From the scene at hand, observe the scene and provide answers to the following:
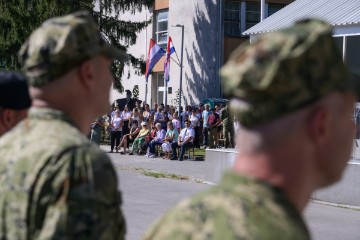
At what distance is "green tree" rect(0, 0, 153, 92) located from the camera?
111 feet

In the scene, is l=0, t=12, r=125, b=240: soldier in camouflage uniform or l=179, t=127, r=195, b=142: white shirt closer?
l=0, t=12, r=125, b=240: soldier in camouflage uniform

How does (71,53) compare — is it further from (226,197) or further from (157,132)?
(157,132)

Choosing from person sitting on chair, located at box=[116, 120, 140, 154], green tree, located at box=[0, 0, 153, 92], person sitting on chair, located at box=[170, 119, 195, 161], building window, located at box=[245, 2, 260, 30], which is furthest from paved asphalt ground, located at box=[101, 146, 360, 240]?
building window, located at box=[245, 2, 260, 30]

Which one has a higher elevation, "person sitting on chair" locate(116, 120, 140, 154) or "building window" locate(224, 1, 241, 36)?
"building window" locate(224, 1, 241, 36)

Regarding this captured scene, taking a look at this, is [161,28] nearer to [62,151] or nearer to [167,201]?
[167,201]

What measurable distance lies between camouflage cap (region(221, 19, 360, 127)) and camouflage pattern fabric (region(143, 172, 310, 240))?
172 mm

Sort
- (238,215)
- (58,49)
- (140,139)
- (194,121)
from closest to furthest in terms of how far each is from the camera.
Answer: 1. (238,215)
2. (58,49)
3. (140,139)
4. (194,121)

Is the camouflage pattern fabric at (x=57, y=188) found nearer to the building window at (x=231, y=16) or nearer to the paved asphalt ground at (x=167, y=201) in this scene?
the paved asphalt ground at (x=167, y=201)

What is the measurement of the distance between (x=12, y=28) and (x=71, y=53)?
3250 centimetres

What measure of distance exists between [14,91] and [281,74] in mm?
1783

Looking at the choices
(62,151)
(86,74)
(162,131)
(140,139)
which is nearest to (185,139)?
(162,131)

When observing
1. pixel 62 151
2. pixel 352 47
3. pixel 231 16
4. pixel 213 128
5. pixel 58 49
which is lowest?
pixel 62 151

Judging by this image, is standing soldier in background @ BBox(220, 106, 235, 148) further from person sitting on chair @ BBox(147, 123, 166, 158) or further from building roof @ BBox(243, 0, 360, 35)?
building roof @ BBox(243, 0, 360, 35)

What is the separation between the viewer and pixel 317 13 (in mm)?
20797
